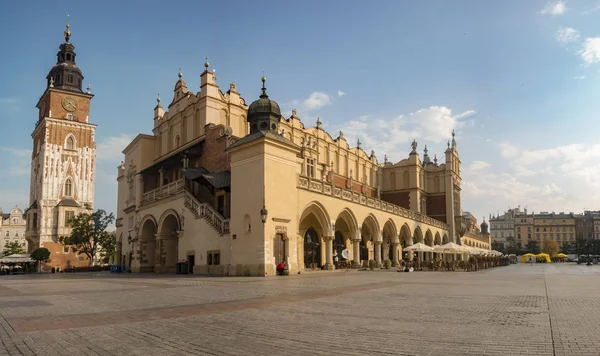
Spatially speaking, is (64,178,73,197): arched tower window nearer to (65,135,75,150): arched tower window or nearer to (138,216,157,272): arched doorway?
(65,135,75,150): arched tower window

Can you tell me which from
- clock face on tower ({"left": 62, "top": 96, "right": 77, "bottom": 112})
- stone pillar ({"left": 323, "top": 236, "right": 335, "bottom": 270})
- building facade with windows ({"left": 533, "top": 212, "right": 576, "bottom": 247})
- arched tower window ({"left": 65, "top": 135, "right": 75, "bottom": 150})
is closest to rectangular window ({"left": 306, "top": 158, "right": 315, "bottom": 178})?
stone pillar ({"left": 323, "top": 236, "right": 335, "bottom": 270})

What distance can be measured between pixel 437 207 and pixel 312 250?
37.2 meters

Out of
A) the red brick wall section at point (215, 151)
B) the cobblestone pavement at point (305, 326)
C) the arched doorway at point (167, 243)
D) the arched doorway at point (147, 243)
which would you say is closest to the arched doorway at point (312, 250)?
the red brick wall section at point (215, 151)

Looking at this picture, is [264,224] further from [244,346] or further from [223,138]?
[244,346]

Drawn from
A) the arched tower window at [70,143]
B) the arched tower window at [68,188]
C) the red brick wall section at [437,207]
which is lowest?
the red brick wall section at [437,207]

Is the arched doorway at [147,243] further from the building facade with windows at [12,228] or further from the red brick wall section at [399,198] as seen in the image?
the building facade with windows at [12,228]

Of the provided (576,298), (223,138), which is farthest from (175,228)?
(576,298)

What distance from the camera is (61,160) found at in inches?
3132

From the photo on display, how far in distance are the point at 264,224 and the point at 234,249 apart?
312cm

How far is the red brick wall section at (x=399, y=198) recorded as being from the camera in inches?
2571

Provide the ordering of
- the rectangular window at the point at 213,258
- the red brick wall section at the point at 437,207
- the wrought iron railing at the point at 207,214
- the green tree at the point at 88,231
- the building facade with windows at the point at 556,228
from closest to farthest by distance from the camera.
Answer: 1. the wrought iron railing at the point at 207,214
2. the rectangular window at the point at 213,258
3. the green tree at the point at 88,231
4. the red brick wall section at the point at 437,207
5. the building facade with windows at the point at 556,228

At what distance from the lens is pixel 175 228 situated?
39.7 m

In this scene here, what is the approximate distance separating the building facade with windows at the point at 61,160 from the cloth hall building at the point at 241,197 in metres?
30.6

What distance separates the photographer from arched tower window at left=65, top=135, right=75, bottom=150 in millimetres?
80938
